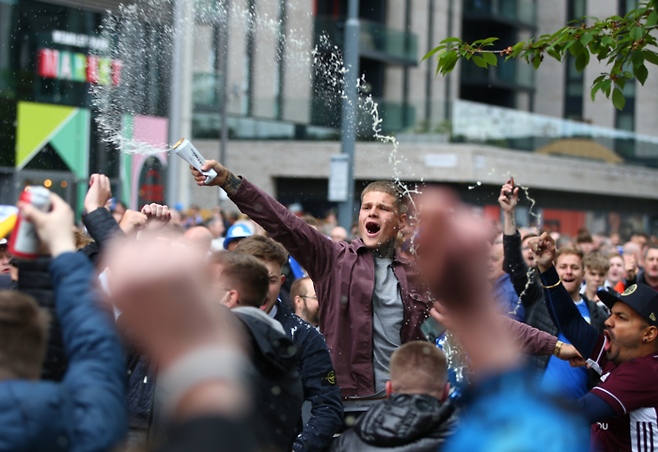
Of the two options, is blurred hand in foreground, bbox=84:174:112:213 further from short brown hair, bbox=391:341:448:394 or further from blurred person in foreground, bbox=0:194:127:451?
short brown hair, bbox=391:341:448:394

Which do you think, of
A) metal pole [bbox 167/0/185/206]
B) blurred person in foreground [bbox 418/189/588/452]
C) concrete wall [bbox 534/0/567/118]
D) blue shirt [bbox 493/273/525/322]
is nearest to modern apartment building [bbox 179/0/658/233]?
metal pole [bbox 167/0/185/206]

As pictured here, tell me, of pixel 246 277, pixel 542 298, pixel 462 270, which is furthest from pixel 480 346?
pixel 542 298

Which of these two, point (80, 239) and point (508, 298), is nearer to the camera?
point (80, 239)

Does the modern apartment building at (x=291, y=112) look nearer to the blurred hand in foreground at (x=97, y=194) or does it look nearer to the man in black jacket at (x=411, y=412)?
the blurred hand in foreground at (x=97, y=194)

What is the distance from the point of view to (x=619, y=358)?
3742mm

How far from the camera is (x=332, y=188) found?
10297 millimetres

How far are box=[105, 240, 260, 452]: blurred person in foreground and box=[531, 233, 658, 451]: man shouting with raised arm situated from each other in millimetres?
2092

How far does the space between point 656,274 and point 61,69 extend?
1531 centimetres

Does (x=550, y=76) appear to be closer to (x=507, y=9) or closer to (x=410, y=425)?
(x=507, y=9)

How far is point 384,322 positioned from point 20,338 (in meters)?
2.14

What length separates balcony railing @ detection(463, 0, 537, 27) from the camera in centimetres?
3781

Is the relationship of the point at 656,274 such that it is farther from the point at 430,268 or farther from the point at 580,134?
the point at 580,134

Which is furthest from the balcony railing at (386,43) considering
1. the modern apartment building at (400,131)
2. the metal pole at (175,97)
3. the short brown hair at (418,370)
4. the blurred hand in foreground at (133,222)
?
the short brown hair at (418,370)

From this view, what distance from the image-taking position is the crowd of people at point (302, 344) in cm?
170
